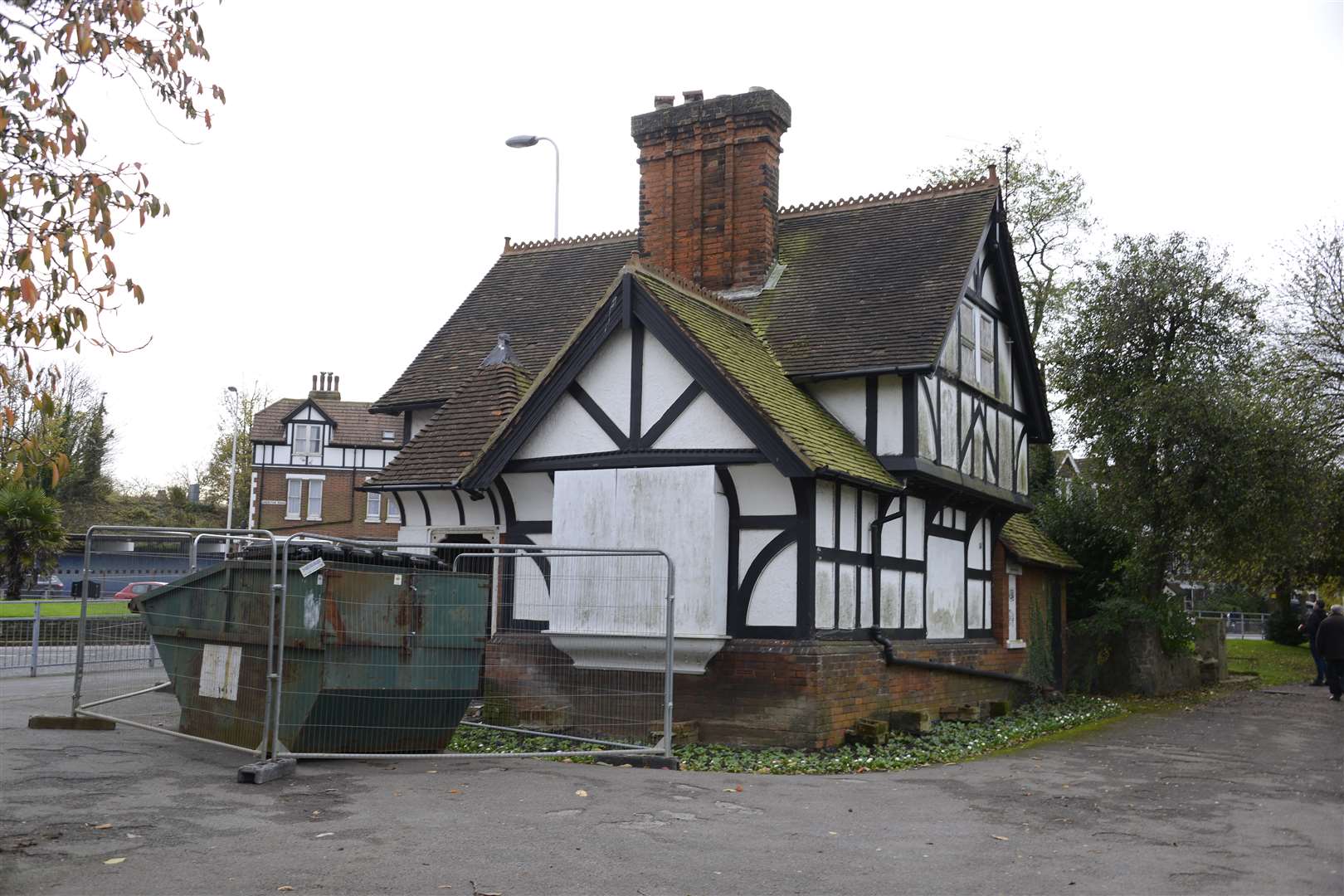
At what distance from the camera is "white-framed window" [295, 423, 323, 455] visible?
5709 cm

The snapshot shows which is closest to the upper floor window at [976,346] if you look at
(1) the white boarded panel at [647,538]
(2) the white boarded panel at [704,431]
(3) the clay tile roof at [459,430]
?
(2) the white boarded panel at [704,431]

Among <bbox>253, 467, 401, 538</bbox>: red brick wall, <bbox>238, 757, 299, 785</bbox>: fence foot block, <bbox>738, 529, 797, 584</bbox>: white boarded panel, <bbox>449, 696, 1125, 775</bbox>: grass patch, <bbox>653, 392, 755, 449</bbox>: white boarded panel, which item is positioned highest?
<bbox>253, 467, 401, 538</bbox>: red brick wall

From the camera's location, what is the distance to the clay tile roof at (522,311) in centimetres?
1958

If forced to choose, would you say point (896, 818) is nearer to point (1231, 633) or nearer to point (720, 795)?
point (720, 795)

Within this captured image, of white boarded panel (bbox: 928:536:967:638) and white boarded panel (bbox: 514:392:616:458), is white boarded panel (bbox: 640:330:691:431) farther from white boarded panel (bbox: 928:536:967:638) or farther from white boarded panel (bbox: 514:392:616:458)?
white boarded panel (bbox: 928:536:967:638)

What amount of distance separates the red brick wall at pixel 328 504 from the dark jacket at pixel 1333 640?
43.2 meters

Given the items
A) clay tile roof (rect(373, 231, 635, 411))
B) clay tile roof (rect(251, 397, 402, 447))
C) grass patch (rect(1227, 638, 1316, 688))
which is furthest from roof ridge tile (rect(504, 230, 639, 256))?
clay tile roof (rect(251, 397, 402, 447))

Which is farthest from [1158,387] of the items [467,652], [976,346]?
[467,652]

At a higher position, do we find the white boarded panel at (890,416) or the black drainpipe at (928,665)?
the white boarded panel at (890,416)

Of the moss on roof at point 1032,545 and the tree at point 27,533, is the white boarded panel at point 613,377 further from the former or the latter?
the tree at point 27,533

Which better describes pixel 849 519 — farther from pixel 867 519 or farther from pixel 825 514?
pixel 825 514

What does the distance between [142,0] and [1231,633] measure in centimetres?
4985

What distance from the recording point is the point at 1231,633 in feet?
158

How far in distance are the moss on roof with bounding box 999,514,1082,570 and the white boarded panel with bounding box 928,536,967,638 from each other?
198 cm
